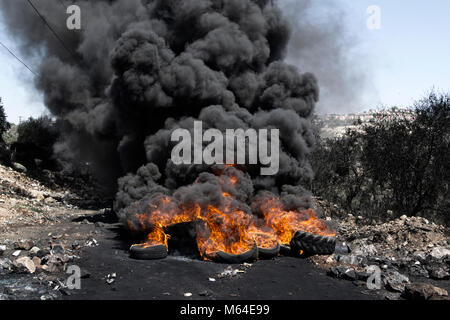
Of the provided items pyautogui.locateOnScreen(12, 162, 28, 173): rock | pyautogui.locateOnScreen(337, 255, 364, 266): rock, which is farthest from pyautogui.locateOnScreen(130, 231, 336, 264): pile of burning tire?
pyautogui.locateOnScreen(12, 162, 28, 173): rock

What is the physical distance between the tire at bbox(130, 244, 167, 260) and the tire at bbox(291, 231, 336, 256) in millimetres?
5153

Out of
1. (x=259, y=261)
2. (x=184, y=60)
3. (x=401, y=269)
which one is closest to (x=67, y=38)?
(x=184, y=60)

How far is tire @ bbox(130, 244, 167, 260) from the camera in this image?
1312 cm

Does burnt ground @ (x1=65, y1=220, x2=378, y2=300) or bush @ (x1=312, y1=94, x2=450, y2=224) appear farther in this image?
bush @ (x1=312, y1=94, x2=450, y2=224)

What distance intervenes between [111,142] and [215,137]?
1172 centimetres

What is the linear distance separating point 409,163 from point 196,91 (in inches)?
636

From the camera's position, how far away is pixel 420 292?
9781 mm

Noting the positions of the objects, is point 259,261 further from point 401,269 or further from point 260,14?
point 260,14

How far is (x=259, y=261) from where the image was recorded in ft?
45.5

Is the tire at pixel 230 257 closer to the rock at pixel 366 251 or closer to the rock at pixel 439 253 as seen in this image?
the rock at pixel 366 251

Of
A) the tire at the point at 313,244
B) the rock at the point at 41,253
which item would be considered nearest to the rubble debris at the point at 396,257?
the tire at the point at 313,244

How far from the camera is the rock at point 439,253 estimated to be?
1512 centimetres

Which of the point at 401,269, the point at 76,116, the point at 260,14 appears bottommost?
the point at 401,269

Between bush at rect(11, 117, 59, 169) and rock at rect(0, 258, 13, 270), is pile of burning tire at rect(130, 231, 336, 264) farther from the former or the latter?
bush at rect(11, 117, 59, 169)
